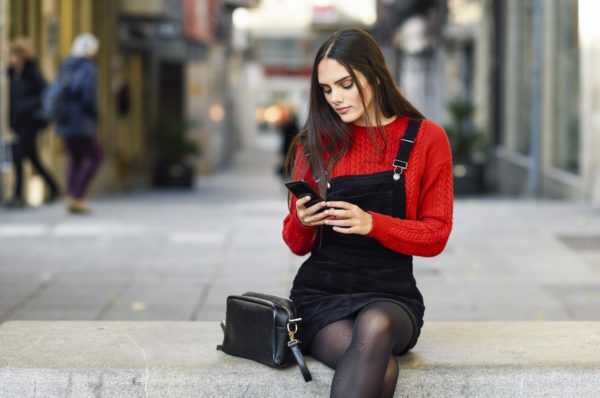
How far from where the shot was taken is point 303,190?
407 cm

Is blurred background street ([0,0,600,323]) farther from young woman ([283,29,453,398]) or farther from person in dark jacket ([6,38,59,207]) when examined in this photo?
young woman ([283,29,453,398])

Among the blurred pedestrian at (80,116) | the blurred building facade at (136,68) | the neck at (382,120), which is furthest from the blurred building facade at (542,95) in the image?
the neck at (382,120)

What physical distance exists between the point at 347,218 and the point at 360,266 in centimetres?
27

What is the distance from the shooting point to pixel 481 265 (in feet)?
27.1

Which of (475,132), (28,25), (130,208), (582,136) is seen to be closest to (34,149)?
(130,208)

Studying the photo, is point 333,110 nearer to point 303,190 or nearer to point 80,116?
point 303,190

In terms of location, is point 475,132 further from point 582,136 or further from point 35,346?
point 35,346

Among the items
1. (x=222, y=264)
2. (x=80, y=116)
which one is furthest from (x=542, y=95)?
(x=222, y=264)

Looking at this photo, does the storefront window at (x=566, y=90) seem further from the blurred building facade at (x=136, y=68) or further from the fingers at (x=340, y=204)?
the fingers at (x=340, y=204)

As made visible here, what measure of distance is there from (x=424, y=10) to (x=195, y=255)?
25174 mm

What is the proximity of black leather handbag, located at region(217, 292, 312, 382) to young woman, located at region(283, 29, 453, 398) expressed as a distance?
114mm

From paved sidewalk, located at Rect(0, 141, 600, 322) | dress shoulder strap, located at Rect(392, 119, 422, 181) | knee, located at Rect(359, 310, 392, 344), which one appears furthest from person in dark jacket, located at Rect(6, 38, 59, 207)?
knee, located at Rect(359, 310, 392, 344)

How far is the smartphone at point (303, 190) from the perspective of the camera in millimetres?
4032

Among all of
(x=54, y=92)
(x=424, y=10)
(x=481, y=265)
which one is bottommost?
(x=481, y=265)
